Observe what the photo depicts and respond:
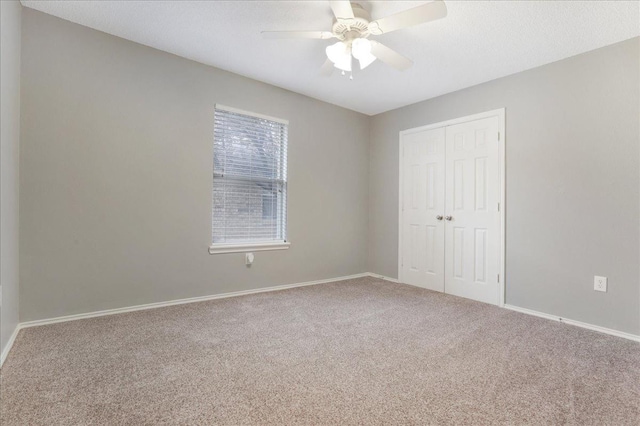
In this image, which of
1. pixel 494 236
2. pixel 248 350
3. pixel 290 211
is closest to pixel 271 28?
pixel 290 211

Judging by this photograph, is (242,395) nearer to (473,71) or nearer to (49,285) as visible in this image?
(49,285)

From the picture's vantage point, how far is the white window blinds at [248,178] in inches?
Answer: 132

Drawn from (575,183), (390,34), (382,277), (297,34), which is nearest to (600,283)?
(575,183)

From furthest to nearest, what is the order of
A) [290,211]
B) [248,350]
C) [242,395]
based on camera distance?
1. [290,211]
2. [248,350]
3. [242,395]

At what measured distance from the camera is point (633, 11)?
86.2 inches

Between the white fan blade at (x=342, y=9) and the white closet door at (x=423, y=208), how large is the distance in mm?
2257

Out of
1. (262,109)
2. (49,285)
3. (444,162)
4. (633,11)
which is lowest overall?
(49,285)

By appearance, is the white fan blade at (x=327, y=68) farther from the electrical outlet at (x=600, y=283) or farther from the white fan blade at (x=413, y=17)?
the electrical outlet at (x=600, y=283)

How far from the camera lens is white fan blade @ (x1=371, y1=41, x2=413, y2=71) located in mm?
2338

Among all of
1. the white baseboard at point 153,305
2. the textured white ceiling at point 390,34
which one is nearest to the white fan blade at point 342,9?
the textured white ceiling at point 390,34

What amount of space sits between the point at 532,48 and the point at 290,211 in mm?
2886

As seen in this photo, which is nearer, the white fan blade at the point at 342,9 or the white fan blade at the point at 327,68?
the white fan blade at the point at 342,9

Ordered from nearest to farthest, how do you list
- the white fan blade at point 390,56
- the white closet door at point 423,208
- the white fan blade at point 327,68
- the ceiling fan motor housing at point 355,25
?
the ceiling fan motor housing at point 355,25 → the white fan blade at point 390,56 → the white fan blade at point 327,68 → the white closet door at point 423,208

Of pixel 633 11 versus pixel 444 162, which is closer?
pixel 633 11
